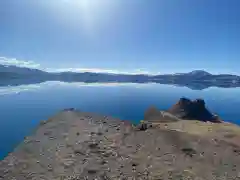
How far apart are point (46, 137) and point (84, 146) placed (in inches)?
105

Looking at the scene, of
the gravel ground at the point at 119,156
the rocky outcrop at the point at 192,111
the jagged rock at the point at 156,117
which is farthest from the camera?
the rocky outcrop at the point at 192,111

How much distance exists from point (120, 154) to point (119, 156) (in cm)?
21

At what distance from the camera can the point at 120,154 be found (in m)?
12.8

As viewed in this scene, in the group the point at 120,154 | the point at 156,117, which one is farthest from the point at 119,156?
the point at 156,117

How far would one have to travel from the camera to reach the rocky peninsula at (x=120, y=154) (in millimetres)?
11078

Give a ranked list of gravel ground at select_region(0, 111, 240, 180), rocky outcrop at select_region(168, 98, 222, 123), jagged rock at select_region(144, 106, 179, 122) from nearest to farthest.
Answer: gravel ground at select_region(0, 111, 240, 180) < jagged rock at select_region(144, 106, 179, 122) < rocky outcrop at select_region(168, 98, 222, 123)

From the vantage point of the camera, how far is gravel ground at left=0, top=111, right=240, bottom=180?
36.3 ft

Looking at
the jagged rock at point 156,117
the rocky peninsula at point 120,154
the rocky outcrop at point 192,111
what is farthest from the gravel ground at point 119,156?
the rocky outcrop at point 192,111

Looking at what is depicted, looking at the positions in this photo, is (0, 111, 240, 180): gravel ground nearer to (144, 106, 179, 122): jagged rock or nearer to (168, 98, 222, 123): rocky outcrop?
(144, 106, 179, 122): jagged rock

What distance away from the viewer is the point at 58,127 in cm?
1669

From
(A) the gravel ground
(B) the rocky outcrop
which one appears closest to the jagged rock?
(B) the rocky outcrop

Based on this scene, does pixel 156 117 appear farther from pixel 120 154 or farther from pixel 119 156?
pixel 119 156

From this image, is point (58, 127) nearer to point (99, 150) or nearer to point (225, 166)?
point (99, 150)

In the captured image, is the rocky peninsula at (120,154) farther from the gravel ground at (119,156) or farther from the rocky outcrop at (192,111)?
the rocky outcrop at (192,111)
